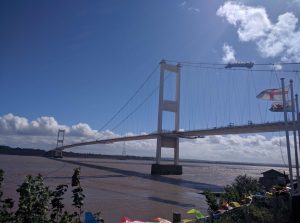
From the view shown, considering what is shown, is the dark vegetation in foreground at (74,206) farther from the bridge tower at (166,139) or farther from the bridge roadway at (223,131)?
the bridge tower at (166,139)

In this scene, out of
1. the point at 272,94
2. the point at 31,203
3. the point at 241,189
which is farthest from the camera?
the point at 241,189

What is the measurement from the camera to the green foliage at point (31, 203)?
4359mm

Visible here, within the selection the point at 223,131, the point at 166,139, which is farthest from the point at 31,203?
the point at 166,139

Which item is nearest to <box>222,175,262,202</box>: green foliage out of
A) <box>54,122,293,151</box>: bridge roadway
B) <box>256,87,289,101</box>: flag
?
<box>256,87,289,101</box>: flag

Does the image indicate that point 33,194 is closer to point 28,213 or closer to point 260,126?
point 28,213

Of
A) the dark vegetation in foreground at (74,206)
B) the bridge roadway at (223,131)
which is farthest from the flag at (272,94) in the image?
the bridge roadway at (223,131)

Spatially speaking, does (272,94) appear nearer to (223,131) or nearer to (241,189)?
(241,189)

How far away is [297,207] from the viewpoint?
6.11m

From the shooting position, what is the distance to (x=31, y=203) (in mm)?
4383

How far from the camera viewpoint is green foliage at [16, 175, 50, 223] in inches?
172

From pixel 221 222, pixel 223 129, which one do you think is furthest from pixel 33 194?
pixel 223 129

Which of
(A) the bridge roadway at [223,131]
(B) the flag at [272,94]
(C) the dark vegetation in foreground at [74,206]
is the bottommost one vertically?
(C) the dark vegetation in foreground at [74,206]

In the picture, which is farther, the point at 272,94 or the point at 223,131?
the point at 223,131

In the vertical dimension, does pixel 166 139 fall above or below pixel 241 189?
above
